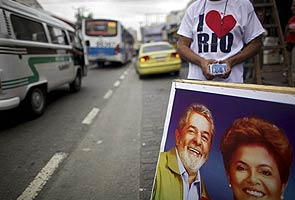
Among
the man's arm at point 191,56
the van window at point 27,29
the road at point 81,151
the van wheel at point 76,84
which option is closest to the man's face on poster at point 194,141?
the man's arm at point 191,56

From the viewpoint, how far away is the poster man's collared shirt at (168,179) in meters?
2.19

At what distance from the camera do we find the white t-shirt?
2.34 m

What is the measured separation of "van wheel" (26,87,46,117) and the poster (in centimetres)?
478

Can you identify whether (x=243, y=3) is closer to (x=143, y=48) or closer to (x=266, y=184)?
(x=266, y=184)

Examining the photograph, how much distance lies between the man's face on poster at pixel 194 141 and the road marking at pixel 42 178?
1773 millimetres

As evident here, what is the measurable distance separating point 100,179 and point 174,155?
1.51 metres

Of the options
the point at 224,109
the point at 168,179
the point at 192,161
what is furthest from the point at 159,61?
the point at 224,109

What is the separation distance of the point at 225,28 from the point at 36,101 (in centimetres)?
532

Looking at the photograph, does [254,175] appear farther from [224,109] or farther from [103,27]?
[103,27]

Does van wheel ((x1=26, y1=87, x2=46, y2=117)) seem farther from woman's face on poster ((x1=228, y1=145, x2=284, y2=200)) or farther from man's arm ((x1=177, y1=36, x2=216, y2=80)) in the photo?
woman's face on poster ((x1=228, y1=145, x2=284, y2=200))

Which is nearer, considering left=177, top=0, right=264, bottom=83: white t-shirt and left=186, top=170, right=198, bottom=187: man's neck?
left=186, top=170, right=198, bottom=187: man's neck

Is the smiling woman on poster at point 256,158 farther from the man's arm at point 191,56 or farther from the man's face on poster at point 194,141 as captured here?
the man's arm at point 191,56

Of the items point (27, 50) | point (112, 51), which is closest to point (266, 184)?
point (27, 50)

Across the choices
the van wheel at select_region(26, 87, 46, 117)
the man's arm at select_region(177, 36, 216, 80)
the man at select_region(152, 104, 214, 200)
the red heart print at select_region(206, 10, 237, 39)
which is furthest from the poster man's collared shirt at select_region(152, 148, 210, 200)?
the van wheel at select_region(26, 87, 46, 117)
